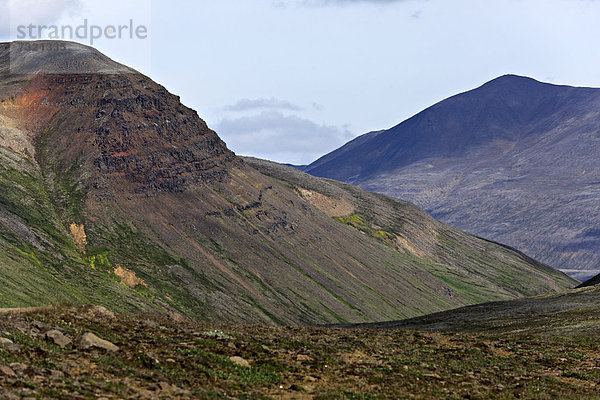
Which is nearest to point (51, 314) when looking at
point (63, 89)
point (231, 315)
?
point (231, 315)

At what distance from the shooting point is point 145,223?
158m

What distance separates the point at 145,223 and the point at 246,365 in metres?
133

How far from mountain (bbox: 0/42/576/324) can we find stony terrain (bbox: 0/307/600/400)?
77025 millimetres

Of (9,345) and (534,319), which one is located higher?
(9,345)

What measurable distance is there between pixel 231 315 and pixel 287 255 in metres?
41.5

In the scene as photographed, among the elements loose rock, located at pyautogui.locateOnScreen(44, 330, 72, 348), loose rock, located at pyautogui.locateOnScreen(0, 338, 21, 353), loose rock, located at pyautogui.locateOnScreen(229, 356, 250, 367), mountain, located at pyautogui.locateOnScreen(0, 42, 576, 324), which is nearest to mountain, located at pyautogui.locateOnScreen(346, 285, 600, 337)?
loose rock, located at pyautogui.locateOnScreen(229, 356, 250, 367)

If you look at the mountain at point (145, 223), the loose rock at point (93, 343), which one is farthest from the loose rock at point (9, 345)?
the mountain at point (145, 223)

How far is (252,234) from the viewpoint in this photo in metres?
176

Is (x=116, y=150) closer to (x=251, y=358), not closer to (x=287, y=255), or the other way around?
(x=287, y=255)

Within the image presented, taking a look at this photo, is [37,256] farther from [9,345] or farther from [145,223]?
[9,345]

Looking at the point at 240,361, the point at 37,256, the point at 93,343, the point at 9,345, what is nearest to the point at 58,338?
the point at 93,343

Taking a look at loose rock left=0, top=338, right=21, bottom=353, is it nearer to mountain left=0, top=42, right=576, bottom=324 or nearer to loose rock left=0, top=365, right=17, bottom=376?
loose rock left=0, top=365, right=17, bottom=376

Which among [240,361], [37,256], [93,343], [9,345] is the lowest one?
[37,256]

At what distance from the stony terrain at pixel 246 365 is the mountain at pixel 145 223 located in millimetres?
77025
